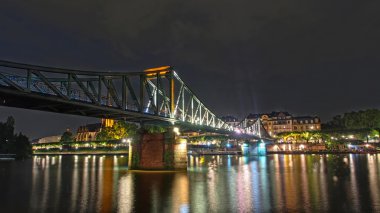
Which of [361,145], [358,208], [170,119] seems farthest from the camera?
[361,145]

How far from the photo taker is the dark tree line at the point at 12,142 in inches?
5379

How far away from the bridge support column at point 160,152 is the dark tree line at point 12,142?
3687 inches

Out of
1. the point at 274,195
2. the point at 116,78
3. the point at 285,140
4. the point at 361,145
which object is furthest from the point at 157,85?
the point at 285,140

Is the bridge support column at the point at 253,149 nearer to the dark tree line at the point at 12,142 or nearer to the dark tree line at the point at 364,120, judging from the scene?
the dark tree line at the point at 364,120

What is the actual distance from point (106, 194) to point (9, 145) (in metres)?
122

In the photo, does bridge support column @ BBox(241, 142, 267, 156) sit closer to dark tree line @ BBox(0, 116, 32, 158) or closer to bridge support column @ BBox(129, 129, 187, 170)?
dark tree line @ BBox(0, 116, 32, 158)

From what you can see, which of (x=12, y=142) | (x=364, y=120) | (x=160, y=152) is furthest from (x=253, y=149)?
(x=160, y=152)

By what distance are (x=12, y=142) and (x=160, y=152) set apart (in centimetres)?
10327

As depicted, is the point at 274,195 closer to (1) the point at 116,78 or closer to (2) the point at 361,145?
(1) the point at 116,78

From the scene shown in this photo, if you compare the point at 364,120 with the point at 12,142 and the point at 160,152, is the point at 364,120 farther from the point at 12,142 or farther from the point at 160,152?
the point at 12,142

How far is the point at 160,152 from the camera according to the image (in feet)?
199

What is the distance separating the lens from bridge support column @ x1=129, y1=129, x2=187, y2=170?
5997 centimetres

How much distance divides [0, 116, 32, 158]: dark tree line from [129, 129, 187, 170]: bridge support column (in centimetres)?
9365

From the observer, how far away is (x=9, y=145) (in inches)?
5408
